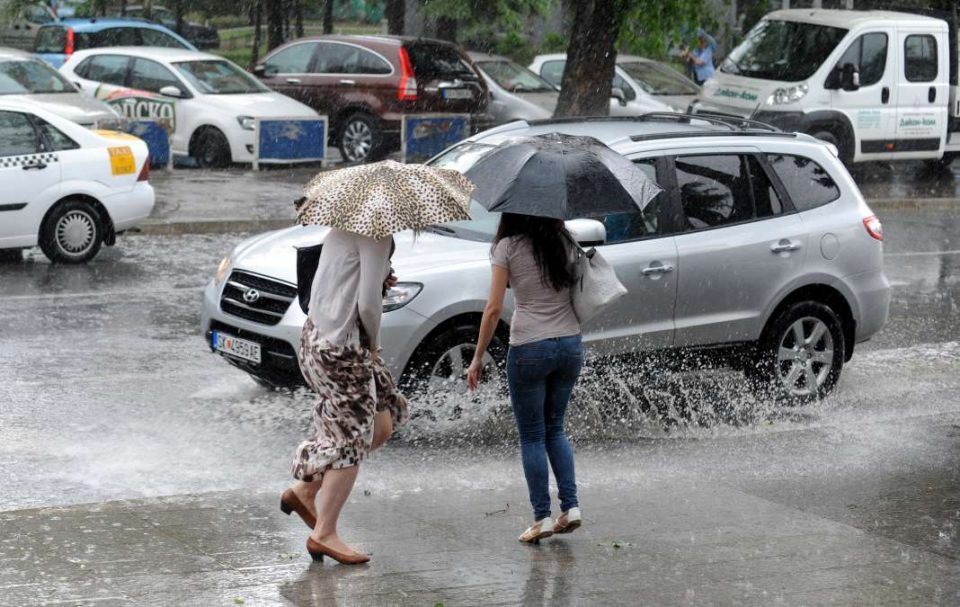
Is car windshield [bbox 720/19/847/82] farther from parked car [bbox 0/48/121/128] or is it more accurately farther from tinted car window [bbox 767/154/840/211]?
tinted car window [bbox 767/154/840/211]

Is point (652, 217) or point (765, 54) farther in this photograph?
point (765, 54)

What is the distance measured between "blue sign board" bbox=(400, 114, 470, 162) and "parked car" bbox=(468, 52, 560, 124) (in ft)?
3.75

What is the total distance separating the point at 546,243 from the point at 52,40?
859 inches

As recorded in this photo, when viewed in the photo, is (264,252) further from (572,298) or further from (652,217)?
(572,298)

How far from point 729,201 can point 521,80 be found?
15297mm

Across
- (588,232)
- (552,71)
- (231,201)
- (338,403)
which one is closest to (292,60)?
(552,71)

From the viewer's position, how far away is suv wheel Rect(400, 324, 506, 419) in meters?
8.17

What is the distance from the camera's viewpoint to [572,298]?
20.9 ft

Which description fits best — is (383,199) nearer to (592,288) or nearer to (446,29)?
(592,288)

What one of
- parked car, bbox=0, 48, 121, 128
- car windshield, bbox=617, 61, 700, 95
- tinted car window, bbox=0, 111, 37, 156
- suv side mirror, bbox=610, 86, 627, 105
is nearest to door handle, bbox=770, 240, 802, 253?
tinted car window, bbox=0, 111, 37, 156

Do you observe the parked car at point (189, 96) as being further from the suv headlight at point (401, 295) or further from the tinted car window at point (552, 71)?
the suv headlight at point (401, 295)

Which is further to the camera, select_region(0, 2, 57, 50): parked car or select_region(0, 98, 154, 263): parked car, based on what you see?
select_region(0, 2, 57, 50): parked car

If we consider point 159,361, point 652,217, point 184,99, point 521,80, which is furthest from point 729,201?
point 521,80

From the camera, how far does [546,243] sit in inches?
247
